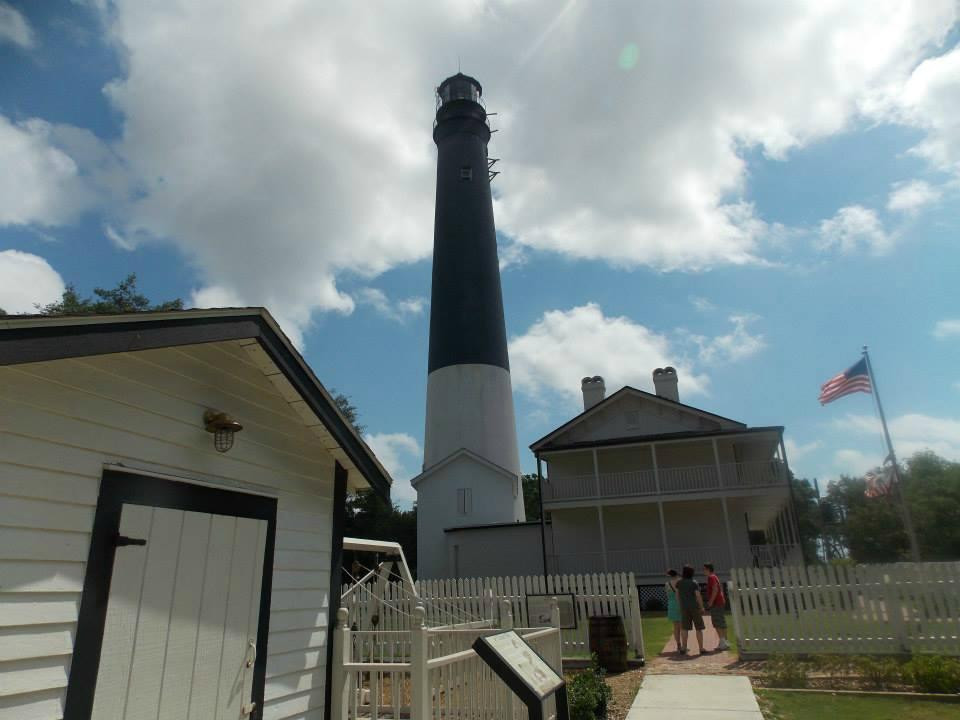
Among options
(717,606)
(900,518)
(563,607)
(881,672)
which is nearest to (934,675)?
(881,672)

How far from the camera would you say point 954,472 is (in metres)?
52.9

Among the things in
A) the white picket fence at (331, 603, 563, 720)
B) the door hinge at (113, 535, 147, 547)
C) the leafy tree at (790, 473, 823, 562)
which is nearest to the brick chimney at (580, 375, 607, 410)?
the white picket fence at (331, 603, 563, 720)

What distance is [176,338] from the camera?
408 cm

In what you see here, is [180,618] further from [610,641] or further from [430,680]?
[610,641]

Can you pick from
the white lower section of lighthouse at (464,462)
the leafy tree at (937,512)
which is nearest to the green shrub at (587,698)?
the white lower section of lighthouse at (464,462)

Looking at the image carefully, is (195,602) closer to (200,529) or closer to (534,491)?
(200,529)

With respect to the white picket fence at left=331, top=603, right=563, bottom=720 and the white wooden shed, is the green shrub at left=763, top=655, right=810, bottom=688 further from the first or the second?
the white wooden shed

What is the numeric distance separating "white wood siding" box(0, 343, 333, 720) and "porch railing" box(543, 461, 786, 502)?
18184 mm

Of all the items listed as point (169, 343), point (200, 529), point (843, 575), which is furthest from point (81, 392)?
point (843, 575)

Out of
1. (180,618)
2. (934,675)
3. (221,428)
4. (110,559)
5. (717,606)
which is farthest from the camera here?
(717,606)

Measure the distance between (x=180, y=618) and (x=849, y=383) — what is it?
2107 cm

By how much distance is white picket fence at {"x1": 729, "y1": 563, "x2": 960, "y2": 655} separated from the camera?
9.84 m

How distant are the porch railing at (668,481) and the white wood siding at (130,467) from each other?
18.2m

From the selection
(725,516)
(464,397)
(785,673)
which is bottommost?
(785,673)
